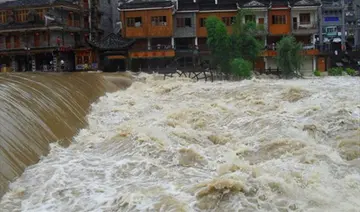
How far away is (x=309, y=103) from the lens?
15.6 m

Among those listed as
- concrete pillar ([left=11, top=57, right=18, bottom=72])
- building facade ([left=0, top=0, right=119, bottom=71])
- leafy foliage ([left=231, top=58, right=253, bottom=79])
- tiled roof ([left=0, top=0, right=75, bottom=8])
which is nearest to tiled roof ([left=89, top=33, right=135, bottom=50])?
building facade ([left=0, top=0, right=119, bottom=71])

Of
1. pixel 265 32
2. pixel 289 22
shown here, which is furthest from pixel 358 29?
pixel 265 32

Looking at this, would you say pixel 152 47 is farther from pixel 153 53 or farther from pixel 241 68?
pixel 241 68

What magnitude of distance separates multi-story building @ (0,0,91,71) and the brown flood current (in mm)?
29202

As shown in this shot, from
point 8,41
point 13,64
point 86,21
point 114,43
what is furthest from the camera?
point 86,21

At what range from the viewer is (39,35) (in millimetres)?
44781

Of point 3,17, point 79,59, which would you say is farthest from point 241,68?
point 3,17

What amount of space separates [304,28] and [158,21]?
46.9 feet

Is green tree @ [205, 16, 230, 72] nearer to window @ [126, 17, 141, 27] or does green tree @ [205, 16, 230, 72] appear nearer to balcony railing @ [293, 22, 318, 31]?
window @ [126, 17, 141, 27]

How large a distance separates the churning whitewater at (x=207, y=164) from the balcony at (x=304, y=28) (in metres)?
30.0

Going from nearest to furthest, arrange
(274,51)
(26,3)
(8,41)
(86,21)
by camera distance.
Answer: (274,51) < (26,3) < (8,41) < (86,21)

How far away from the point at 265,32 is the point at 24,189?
122 ft

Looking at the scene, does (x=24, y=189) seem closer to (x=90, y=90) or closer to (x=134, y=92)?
(x=90, y=90)

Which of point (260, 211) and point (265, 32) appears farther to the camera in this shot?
point (265, 32)
